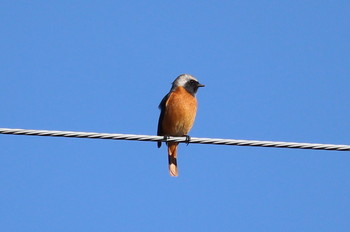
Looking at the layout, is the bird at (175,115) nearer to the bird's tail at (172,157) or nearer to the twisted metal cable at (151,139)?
the bird's tail at (172,157)

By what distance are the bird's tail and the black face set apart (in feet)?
2.72

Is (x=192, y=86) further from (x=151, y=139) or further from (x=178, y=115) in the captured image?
(x=151, y=139)

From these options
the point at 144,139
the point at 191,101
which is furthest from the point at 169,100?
the point at 144,139

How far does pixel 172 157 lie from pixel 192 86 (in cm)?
112

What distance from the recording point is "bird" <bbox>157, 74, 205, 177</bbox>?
8852 millimetres

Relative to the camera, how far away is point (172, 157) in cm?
930

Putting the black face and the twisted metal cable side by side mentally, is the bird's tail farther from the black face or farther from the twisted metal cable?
the twisted metal cable

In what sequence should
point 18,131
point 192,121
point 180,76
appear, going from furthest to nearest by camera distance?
1. point 180,76
2. point 192,121
3. point 18,131

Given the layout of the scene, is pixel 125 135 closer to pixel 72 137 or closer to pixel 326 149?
pixel 72 137

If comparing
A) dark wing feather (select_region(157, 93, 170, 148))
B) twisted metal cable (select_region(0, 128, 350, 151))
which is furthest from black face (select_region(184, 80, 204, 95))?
twisted metal cable (select_region(0, 128, 350, 151))

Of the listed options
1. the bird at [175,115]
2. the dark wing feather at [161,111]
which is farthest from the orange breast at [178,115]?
the dark wing feather at [161,111]

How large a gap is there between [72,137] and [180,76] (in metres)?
4.44

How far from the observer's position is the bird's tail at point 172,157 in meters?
9.24

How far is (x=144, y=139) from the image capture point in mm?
5781
